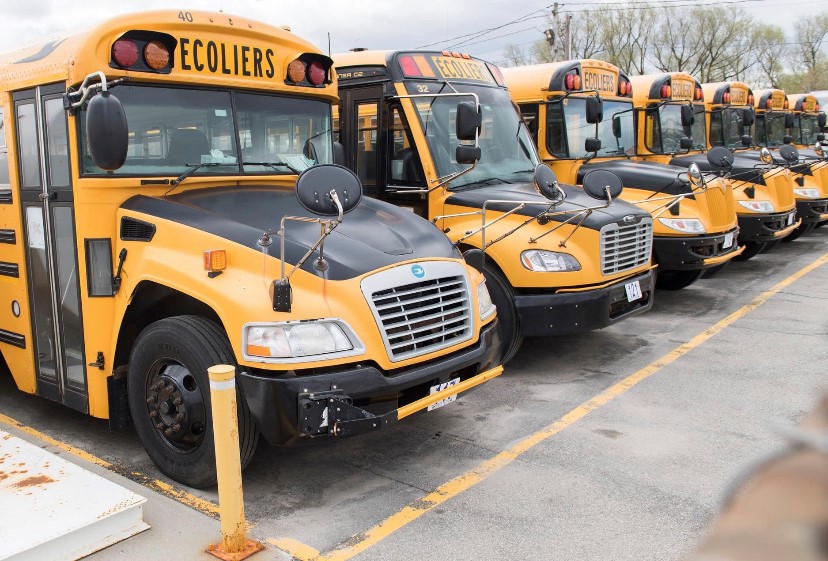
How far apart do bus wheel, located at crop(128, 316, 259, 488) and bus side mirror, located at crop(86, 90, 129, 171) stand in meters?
0.92

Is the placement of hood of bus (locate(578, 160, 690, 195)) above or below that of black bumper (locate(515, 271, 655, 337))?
above

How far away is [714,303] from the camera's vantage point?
352 inches

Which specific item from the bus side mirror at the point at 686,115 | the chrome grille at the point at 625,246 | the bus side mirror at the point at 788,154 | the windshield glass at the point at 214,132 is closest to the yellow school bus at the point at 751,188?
the bus side mirror at the point at 686,115

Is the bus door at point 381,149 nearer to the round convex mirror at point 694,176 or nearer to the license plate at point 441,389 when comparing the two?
the license plate at point 441,389

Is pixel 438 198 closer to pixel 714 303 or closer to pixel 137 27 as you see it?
pixel 137 27

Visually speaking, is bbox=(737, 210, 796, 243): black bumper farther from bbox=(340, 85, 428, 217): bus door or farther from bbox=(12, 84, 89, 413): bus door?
bbox=(12, 84, 89, 413): bus door

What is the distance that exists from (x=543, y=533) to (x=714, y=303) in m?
6.21

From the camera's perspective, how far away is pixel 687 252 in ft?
26.6

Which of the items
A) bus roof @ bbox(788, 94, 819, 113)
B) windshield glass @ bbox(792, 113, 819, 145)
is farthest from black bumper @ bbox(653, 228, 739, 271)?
bus roof @ bbox(788, 94, 819, 113)

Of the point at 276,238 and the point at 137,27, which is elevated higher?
the point at 137,27

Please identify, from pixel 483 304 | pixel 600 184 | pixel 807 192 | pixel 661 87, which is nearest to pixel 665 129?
pixel 661 87

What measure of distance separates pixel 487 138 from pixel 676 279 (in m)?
3.54

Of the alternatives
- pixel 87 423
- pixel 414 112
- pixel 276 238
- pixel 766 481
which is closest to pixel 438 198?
pixel 414 112

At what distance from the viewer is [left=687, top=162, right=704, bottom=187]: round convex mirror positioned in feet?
26.9
